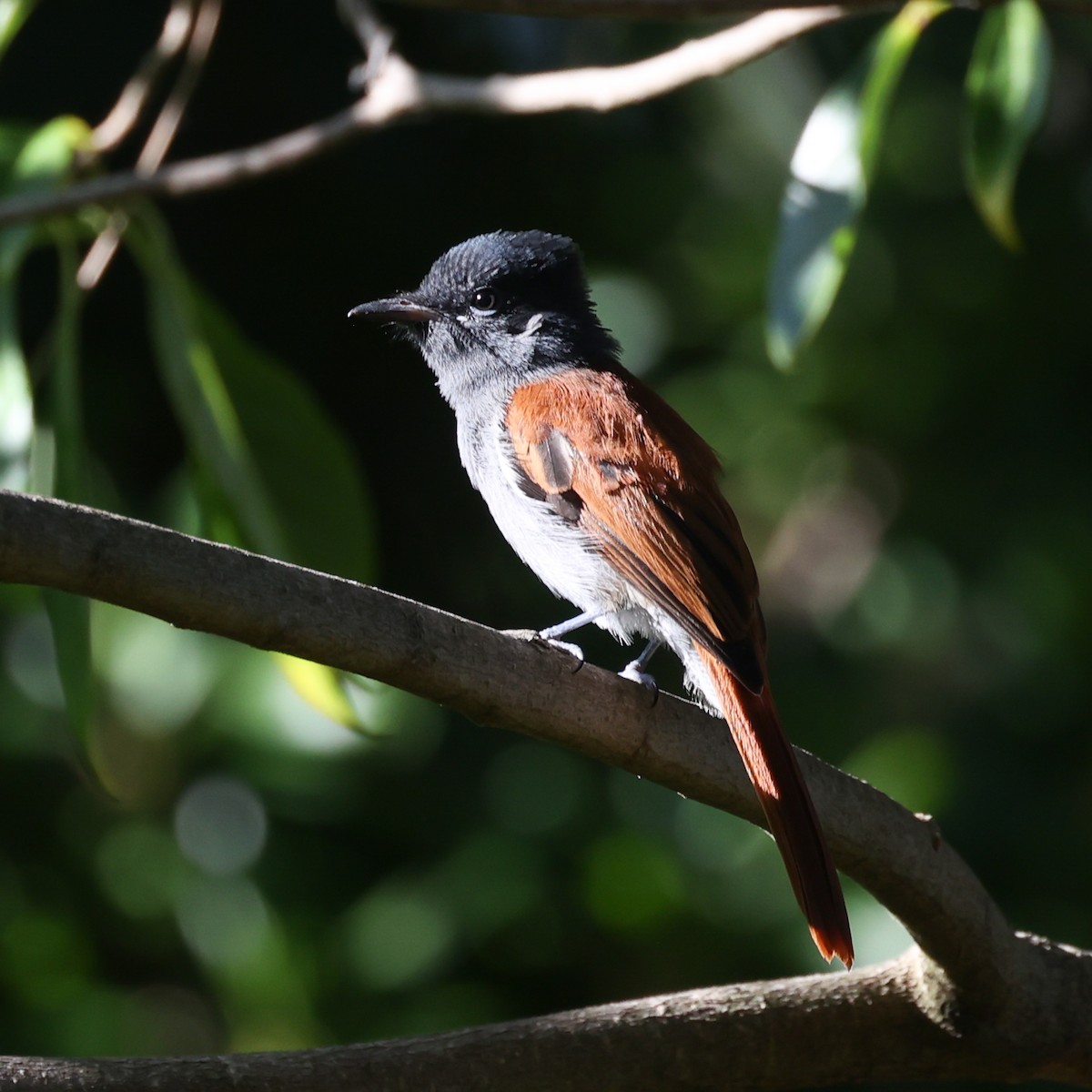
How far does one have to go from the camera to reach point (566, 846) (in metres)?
4.17

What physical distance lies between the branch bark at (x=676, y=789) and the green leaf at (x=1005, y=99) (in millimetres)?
1303

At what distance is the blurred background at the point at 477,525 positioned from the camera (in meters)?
3.96

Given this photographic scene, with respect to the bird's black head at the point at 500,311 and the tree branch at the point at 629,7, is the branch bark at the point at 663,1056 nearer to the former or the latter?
the tree branch at the point at 629,7

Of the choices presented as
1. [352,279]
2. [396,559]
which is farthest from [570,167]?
[396,559]

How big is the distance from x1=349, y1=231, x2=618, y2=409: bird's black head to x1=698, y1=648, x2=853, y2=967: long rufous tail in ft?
4.84

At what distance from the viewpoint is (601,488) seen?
3160 mm

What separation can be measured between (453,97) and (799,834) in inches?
65.7

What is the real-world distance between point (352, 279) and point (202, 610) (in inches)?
113

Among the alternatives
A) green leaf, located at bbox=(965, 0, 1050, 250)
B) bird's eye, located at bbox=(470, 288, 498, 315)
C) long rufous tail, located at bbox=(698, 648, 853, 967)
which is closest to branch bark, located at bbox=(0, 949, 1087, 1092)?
long rufous tail, located at bbox=(698, 648, 853, 967)

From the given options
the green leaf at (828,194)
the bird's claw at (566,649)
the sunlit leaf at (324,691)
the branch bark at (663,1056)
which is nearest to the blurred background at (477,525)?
the sunlit leaf at (324,691)

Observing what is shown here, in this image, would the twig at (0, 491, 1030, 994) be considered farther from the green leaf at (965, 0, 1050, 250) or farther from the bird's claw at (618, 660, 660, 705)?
the green leaf at (965, 0, 1050, 250)

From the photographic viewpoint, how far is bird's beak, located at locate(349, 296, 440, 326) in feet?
11.8

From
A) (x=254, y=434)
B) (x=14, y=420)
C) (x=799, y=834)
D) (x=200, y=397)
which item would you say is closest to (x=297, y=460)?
(x=254, y=434)

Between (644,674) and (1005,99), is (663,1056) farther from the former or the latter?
(1005,99)
